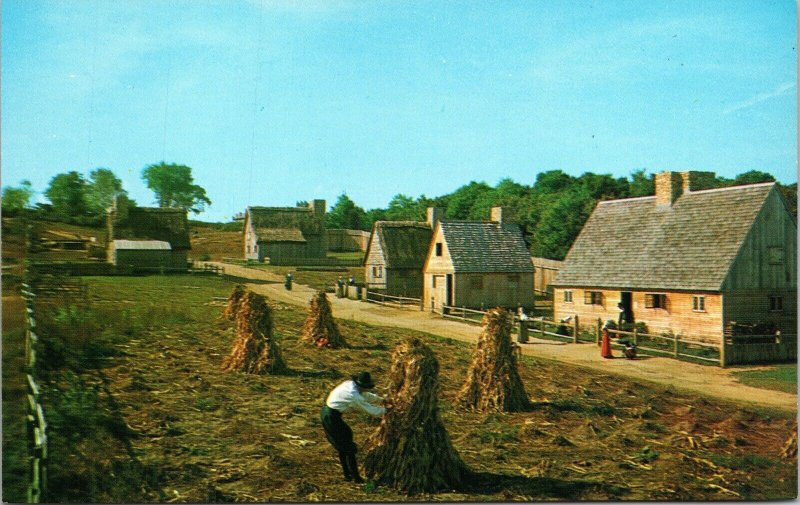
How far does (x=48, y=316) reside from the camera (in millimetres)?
8523

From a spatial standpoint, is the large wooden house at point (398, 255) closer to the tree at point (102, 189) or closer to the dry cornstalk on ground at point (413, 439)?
the dry cornstalk on ground at point (413, 439)

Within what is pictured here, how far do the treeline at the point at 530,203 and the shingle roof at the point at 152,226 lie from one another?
2032 mm

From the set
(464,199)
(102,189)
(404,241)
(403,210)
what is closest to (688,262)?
(464,199)

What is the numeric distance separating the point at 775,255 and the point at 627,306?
129 inches

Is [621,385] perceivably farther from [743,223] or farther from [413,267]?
[743,223]

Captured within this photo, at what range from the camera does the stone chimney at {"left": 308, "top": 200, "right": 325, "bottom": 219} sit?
8.50 meters

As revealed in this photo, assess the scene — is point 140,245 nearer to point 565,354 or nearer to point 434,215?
point 434,215

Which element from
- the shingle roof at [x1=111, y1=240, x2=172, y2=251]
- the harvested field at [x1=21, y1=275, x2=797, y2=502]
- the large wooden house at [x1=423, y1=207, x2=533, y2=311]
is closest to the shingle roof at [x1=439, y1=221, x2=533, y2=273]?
the large wooden house at [x1=423, y1=207, x2=533, y2=311]

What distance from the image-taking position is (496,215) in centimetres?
916

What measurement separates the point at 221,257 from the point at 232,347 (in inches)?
48.1

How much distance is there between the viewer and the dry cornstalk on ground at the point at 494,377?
7.91 m

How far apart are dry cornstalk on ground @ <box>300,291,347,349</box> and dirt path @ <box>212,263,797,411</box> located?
0.60 feet

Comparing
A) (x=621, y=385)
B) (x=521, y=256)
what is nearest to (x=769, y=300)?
(x=621, y=385)

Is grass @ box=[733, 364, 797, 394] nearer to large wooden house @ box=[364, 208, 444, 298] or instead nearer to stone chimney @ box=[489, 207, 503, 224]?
stone chimney @ box=[489, 207, 503, 224]
